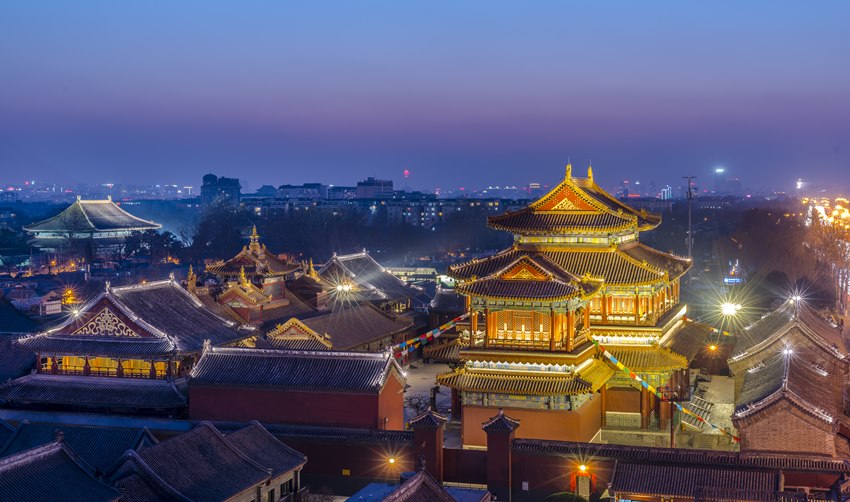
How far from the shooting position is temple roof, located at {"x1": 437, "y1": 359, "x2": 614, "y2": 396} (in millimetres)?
32062

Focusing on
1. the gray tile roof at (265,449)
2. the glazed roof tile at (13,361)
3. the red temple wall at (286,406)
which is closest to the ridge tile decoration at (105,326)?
the glazed roof tile at (13,361)

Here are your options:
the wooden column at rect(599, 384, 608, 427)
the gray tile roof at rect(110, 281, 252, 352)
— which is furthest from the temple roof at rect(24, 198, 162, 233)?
the wooden column at rect(599, 384, 608, 427)

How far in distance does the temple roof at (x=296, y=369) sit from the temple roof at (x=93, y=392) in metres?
1.93

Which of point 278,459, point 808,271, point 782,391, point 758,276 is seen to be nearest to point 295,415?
point 278,459

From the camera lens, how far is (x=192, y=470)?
2627cm

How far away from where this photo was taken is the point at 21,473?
2338 centimetres

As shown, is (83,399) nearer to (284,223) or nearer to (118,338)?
(118,338)

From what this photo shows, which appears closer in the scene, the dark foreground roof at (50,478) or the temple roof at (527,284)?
the dark foreground roof at (50,478)

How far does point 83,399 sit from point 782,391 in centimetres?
2359

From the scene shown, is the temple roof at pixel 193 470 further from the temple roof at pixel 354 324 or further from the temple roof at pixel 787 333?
the temple roof at pixel 787 333

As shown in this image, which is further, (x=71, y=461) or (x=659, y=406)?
(x=659, y=406)

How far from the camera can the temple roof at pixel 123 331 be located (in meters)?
37.1

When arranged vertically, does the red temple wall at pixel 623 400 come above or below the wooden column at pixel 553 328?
below

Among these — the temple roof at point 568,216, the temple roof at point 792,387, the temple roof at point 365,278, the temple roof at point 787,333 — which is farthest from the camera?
the temple roof at point 365,278
